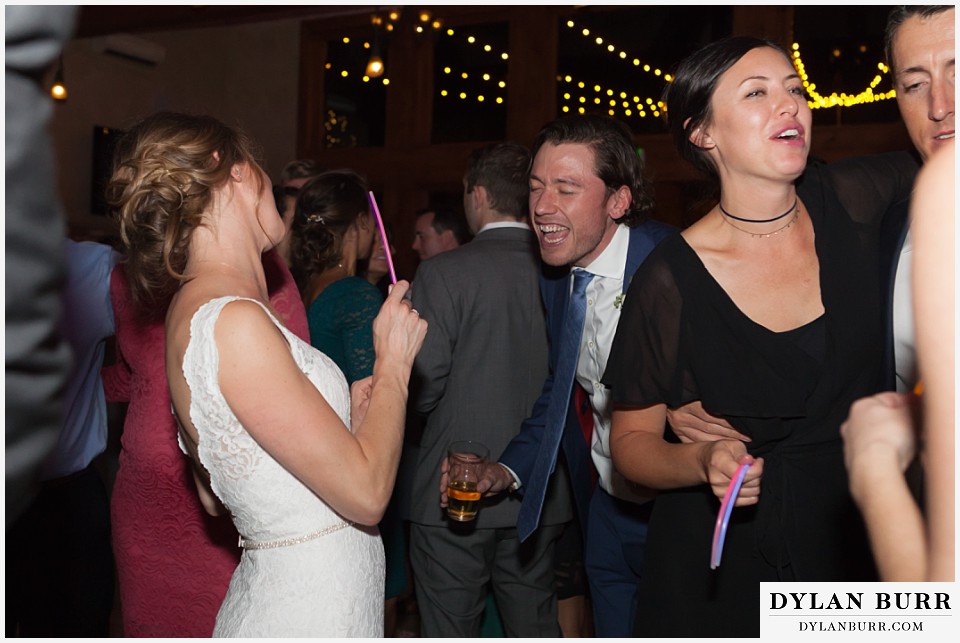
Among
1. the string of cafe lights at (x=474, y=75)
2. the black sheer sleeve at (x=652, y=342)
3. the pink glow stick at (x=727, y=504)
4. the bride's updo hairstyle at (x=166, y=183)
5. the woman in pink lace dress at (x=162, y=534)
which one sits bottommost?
the woman in pink lace dress at (x=162, y=534)

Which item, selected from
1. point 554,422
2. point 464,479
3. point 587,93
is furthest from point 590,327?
point 587,93

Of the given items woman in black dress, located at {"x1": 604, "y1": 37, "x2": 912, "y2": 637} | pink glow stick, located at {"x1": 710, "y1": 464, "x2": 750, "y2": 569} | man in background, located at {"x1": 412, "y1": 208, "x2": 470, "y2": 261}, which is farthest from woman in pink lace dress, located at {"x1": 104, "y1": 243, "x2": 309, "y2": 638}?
man in background, located at {"x1": 412, "y1": 208, "x2": 470, "y2": 261}

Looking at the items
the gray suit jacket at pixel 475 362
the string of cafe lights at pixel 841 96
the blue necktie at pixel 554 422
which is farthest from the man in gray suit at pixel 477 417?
the string of cafe lights at pixel 841 96

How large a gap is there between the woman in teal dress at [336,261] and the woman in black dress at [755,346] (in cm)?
126

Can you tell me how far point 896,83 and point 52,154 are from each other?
1.50 metres

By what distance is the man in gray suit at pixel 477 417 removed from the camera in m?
2.84

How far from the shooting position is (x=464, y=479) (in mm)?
2297

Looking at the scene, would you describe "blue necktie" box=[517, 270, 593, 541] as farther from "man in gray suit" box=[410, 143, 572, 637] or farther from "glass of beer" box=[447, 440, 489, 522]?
"man in gray suit" box=[410, 143, 572, 637]

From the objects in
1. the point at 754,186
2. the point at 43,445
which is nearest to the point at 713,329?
the point at 754,186

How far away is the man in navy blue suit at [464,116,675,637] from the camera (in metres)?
2.41

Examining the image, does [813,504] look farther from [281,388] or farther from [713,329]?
[281,388]

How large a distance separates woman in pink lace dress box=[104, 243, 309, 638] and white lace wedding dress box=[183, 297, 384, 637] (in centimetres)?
61

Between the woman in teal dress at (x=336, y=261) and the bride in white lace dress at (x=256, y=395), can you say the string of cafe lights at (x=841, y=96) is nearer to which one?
the woman in teal dress at (x=336, y=261)

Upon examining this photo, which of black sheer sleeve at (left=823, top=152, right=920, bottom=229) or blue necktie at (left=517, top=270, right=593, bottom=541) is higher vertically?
black sheer sleeve at (left=823, top=152, right=920, bottom=229)
